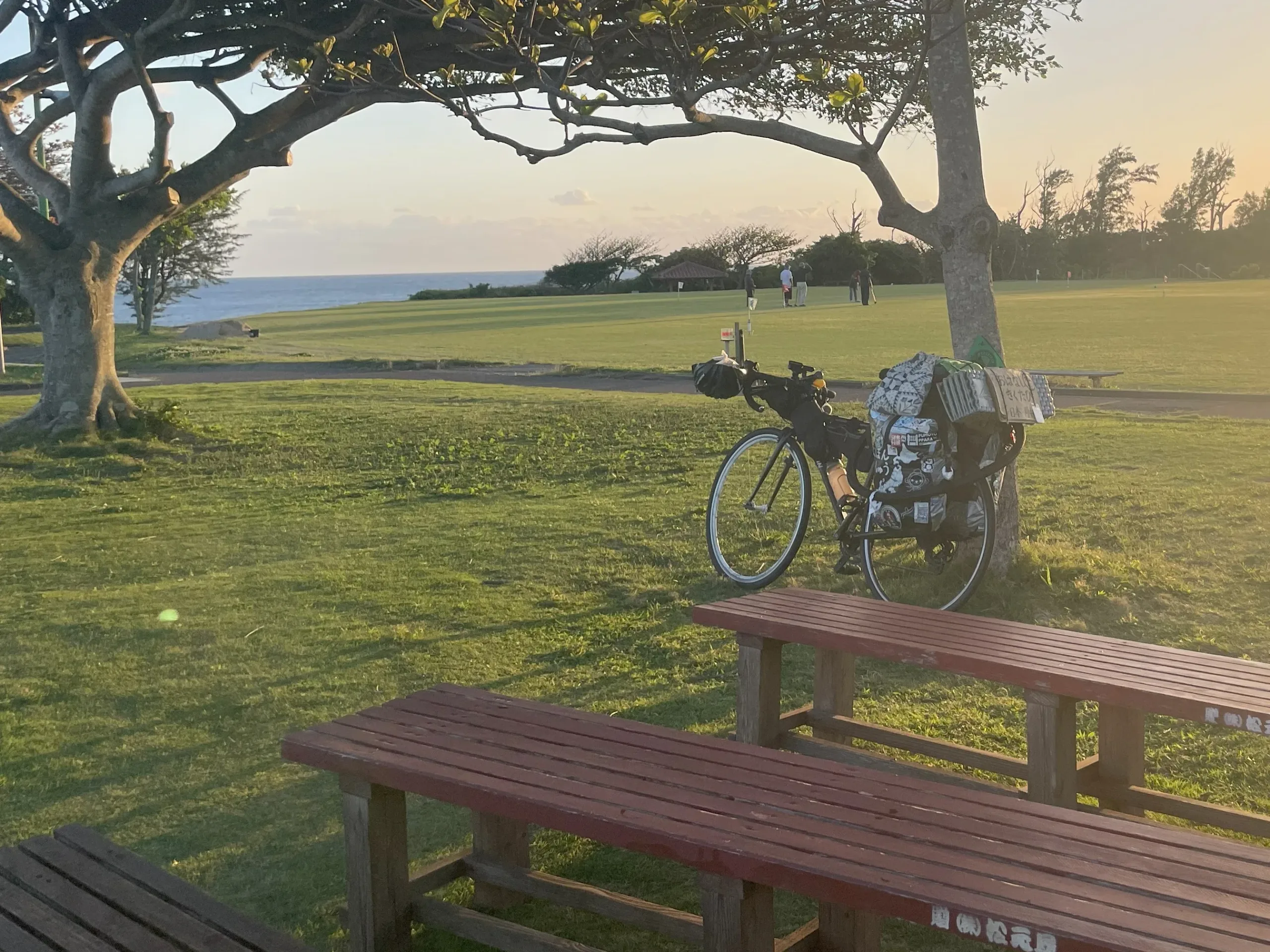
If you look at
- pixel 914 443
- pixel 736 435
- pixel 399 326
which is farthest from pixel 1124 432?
pixel 399 326

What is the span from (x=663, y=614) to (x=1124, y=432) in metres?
9.92

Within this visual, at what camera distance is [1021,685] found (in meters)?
3.88

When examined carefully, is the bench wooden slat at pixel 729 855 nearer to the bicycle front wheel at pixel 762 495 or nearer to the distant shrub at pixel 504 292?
the bicycle front wheel at pixel 762 495

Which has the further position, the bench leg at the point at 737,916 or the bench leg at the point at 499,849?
the bench leg at the point at 499,849

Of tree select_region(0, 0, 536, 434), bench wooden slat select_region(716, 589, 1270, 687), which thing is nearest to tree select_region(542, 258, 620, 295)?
tree select_region(0, 0, 536, 434)

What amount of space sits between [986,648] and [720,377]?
3.40m

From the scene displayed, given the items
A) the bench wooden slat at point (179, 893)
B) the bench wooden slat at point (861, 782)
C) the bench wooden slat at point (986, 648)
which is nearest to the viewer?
the bench wooden slat at point (861, 782)

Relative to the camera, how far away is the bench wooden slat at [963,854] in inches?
89.1

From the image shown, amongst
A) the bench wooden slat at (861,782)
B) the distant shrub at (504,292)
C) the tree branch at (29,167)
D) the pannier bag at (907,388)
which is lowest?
the bench wooden slat at (861,782)

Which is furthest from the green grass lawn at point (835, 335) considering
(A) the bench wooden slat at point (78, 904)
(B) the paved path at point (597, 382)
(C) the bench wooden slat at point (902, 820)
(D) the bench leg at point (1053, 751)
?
(A) the bench wooden slat at point (78, 904)

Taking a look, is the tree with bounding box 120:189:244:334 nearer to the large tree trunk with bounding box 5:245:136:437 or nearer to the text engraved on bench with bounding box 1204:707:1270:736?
the large tree trunk with bounding box 5:245:136:437

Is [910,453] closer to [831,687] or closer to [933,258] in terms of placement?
[831,687]

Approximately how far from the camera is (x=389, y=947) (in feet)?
11.2

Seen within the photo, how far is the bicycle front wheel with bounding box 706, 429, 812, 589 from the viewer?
23.5 ft
